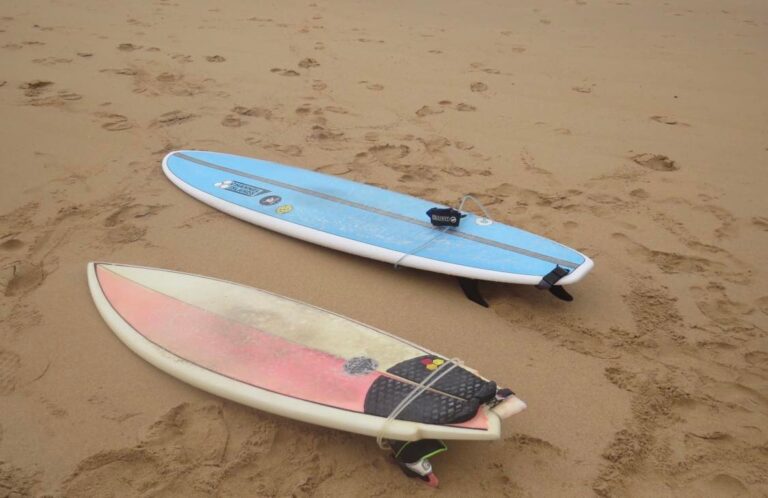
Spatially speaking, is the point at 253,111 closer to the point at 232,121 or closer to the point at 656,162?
the point at 232,121

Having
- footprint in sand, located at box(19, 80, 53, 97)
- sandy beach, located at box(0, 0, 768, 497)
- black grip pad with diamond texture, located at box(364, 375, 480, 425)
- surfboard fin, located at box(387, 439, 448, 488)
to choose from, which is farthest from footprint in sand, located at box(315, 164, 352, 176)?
A: footprint in sand, located at box(19, 80, 53, 97)

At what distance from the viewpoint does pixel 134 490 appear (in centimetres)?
166

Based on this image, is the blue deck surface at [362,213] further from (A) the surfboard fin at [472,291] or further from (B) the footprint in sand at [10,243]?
(B) the footprint in sand at [10,243]

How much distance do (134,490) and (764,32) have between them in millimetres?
7283

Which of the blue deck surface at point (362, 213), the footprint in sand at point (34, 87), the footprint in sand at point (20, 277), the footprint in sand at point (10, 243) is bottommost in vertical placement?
the footprint in sand at point (20, 277)

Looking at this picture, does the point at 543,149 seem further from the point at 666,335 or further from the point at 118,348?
the point at 118,348

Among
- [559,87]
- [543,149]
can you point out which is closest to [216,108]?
[543,149]

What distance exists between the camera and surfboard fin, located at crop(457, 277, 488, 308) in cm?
246

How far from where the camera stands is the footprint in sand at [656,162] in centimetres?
350

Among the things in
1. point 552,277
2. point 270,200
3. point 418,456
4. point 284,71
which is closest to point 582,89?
point 284,71

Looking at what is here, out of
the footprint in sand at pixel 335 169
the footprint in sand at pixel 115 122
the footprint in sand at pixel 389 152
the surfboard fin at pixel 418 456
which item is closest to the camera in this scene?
the surfboard fin at pixel 418 456

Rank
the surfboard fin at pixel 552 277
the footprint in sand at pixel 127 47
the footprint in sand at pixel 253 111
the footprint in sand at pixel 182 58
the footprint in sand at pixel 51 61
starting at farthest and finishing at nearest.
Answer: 1. the footprint in sand at pixel 127 47
2. the footprint in sand at pixel 182 58
3. the footprint in sand at pixel 51 61
4. the footprint in sand at pixel 253 111
5. the surfboard fin at pixel 552 277

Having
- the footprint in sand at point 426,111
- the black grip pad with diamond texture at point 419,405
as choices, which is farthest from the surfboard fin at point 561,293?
the footprint in sand at point 426,111

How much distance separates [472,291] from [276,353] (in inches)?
36.6
